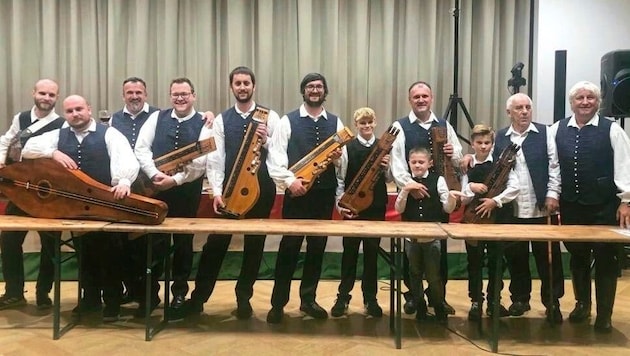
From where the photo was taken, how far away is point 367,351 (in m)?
2.93

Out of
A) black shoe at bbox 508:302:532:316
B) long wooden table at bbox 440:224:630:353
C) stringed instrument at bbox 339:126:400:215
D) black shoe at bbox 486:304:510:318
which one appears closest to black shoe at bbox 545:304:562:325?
black shoe at bbox 508:302:532:316

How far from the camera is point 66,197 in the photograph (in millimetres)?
3051

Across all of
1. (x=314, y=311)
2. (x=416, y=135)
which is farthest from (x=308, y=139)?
(x=314, y=311)

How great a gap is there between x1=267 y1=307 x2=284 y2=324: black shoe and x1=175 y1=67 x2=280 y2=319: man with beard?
0.15 meters

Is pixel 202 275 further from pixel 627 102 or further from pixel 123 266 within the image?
pixel 627 102

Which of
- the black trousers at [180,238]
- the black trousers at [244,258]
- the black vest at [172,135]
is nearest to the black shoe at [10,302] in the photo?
the black trousers at [180,238]

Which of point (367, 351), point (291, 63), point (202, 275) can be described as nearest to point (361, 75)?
point (291, 63)

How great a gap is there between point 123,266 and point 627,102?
3.28m

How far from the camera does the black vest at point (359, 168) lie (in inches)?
132

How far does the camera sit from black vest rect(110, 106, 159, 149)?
11.5 ft

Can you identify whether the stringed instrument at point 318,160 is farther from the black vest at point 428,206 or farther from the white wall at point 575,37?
the white wall at point 575,37

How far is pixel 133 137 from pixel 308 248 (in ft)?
3.98

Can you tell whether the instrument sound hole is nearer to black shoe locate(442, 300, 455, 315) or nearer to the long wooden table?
the long wooden table

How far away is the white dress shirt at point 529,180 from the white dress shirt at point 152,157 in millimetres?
1717
